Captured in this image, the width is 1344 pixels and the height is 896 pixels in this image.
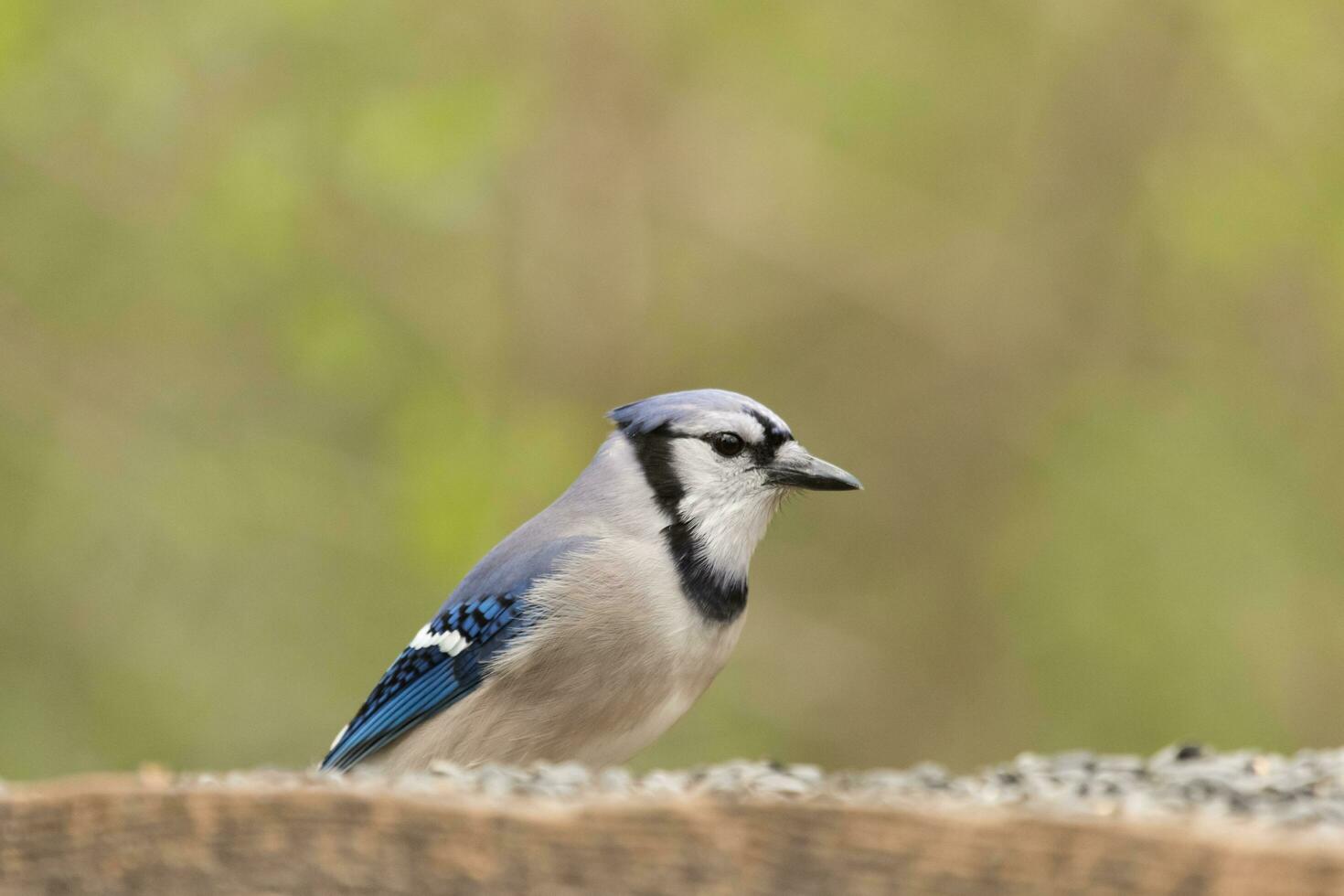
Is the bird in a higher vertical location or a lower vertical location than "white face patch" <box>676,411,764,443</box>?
lower

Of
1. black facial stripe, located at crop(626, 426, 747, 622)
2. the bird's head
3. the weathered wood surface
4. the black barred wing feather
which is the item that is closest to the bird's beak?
the bird's head

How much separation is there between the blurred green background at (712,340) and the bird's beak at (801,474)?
1.72 meters

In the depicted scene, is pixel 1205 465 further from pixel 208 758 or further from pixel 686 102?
pixel 208 758

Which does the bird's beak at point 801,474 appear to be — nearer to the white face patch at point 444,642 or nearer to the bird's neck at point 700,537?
the bird's neck at point 700,537

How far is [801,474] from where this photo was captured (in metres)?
3.09

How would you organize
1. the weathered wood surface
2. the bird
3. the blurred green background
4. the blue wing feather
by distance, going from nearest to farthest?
1. the weathered wood surface
2. the bird
3. the blue wing feather
4. the blurred green background

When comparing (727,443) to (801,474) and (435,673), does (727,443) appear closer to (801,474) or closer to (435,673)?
(801,474)

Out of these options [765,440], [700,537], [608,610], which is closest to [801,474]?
[765,440]

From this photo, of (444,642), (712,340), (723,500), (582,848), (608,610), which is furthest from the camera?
(712,340)

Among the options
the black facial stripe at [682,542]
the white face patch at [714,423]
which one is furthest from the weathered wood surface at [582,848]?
the white face patch at [714,423]

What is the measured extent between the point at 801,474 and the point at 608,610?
1.77 feet

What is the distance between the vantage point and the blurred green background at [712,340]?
481 cm

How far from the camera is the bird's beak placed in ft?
10.1

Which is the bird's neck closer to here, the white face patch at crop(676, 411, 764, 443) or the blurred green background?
the white face patch at crop(676, 411, 764, 443)
